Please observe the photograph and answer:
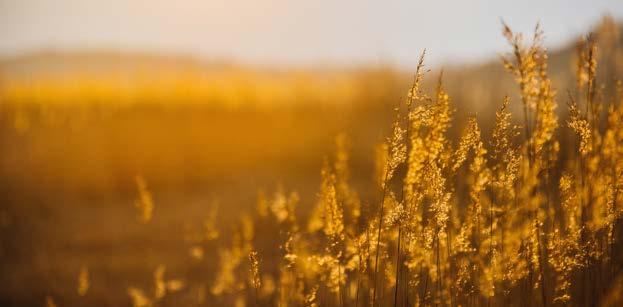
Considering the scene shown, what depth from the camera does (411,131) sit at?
2.04m

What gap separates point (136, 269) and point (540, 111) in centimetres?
450

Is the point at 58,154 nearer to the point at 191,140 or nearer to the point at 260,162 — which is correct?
the point at 191,140

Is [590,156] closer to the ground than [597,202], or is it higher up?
higher up

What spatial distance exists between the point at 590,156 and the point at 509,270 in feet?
2.35

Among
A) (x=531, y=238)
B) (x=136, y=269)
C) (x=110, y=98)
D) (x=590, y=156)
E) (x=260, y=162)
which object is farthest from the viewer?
(x=110, y=98)

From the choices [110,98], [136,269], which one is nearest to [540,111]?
[136,269]

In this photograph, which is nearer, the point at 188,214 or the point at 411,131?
the point at 411,131

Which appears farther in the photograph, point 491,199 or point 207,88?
point 207,88

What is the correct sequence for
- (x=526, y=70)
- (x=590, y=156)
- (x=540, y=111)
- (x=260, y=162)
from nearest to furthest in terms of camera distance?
(x=526, y=70) → (x=540, y=111) → (x=590, y=156) → (x=260, y=162)

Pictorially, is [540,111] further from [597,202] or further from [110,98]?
[110,98]

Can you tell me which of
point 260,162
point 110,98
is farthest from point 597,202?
point 110,98

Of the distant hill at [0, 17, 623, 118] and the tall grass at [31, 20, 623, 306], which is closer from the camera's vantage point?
the tall grass at [31, 20, 623, 306]

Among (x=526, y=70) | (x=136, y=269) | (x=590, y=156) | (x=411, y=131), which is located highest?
(x=526, y=70)

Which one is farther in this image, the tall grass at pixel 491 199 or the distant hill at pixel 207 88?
the distant hill at pixel 207 88
